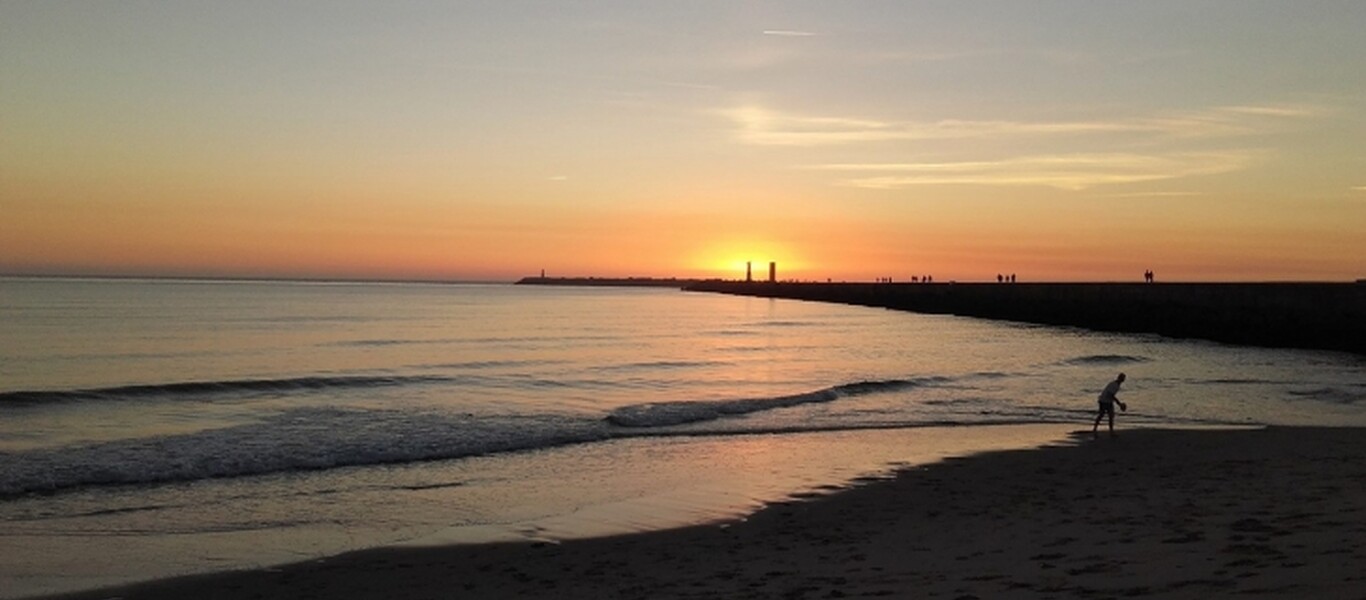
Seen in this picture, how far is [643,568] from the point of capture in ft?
32.3

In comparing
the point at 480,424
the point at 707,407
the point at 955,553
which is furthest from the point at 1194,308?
the point at 955,553

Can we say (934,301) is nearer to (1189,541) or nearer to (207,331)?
(207,331)

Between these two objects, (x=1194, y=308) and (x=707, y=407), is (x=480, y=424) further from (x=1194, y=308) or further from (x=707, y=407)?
(x=1194, y=308)

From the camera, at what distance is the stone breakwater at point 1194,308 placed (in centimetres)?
4690

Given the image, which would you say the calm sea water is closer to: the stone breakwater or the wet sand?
the wet sand

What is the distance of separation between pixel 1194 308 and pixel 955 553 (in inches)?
2118

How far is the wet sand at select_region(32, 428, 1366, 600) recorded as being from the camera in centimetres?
797

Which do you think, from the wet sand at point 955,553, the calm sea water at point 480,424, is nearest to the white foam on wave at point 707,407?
the calm sea water at point 480,424

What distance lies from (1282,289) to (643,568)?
170ft

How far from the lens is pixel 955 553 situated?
31.7 ft

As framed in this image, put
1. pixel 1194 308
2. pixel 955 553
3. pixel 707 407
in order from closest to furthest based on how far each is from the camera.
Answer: pixel 955 553 < pixel 707 407 < pixel 1194 308

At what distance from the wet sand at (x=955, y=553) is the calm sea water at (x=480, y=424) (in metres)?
1.07

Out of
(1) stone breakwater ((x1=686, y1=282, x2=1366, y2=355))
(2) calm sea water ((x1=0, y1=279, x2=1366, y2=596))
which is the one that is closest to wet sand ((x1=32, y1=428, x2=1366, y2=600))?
(2) calm sea water ((x1=0, y1=279, x2=1366, y2=596))

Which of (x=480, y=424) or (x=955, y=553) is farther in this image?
(x=480, y=424)
